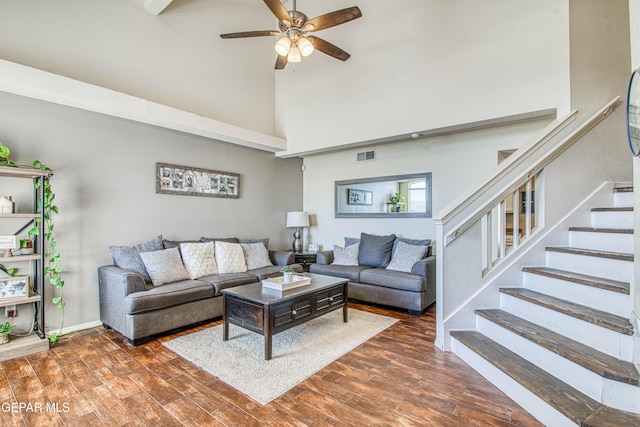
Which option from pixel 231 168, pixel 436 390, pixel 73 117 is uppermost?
pixel 73 117

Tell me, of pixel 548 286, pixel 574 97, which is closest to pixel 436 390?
pixel 548 286

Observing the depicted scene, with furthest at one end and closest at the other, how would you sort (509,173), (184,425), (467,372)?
1. (509,173)
2. (467,372)
3. (184,425)

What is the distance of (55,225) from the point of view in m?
3.27

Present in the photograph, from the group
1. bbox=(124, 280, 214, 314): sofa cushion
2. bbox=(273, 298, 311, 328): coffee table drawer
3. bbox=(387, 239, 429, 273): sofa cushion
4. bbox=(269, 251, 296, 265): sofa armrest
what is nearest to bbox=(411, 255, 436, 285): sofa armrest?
bbox=(387, 239, 429, 273): sofa cushion

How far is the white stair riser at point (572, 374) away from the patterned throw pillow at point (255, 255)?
3.09 m

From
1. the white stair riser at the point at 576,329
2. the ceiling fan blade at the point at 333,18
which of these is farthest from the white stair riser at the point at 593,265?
the ceiling fan blade at the point at 333,18

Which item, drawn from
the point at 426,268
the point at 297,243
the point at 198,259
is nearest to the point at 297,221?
the point at 297,243

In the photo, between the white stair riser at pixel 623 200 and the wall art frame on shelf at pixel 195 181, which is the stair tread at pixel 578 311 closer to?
the white stair riser at pixel 623 200

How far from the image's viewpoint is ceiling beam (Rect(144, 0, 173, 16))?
380 centimetres

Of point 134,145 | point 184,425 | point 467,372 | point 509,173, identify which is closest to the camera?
point 184,425

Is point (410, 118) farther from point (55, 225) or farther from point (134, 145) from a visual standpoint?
point (55, 225)

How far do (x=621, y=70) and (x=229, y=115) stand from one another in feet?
15.5

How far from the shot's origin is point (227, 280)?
3.74 meters

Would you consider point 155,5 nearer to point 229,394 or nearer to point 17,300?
point 17,300
